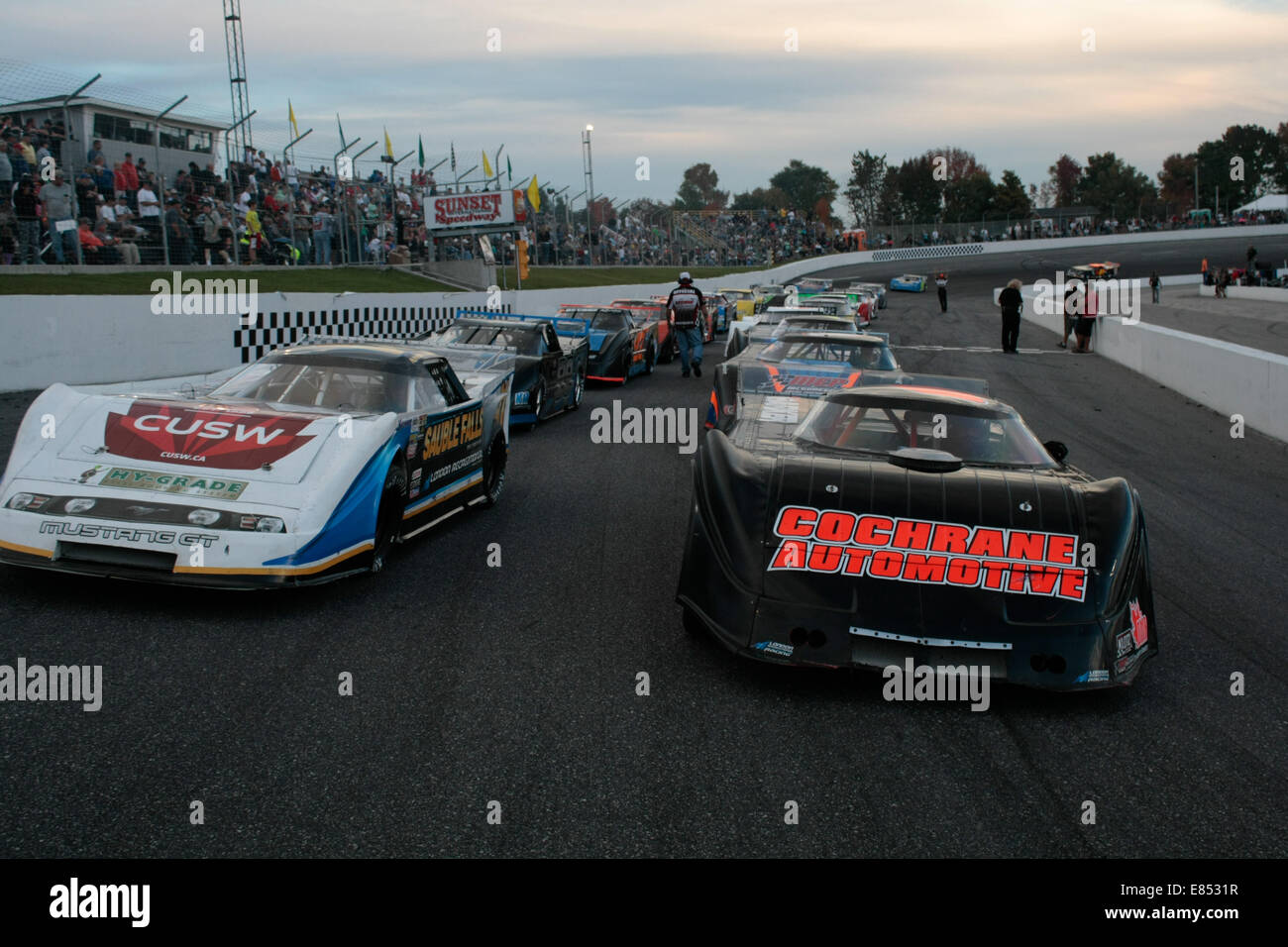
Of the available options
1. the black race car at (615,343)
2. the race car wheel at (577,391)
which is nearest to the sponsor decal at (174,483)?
the race car wheel at (577,391)

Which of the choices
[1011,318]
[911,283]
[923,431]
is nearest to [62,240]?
[923,431]

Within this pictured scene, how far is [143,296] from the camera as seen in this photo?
12336mm

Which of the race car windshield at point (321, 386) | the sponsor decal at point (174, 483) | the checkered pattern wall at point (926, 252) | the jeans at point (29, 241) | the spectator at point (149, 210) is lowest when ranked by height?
the sponsor decal at point (174, 483)

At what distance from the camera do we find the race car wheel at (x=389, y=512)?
576 cm

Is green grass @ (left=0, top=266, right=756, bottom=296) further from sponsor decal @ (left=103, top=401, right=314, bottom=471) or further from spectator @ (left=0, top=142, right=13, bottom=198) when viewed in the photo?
sponsor decal @ (left=103, top=401, right=314, bottom=471)

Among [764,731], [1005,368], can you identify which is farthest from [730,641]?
[1005,368]

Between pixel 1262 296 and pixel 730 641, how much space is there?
45392mm

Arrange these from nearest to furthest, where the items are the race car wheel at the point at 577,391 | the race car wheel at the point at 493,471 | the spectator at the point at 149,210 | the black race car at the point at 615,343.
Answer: the race car wheel at the point at 493,471 < the race car wheel at the point at 577,391 < the black race car at the point at 615,343 < the spectator at the point at 149,210

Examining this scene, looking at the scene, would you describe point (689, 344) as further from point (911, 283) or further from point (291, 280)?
point (911, 283)

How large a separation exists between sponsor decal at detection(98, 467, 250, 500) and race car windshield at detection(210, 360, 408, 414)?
4.11ft

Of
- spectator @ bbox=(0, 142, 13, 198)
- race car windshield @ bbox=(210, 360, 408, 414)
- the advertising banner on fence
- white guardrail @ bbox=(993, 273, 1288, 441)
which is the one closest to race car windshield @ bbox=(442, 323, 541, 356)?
race car windshield @ bbox=(210, 360, 408, 414)

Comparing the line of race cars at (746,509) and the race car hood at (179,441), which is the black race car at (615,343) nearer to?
the line of race cars at (746,509)

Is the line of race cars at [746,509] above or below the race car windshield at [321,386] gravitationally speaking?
below
